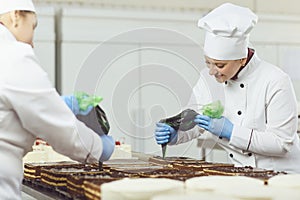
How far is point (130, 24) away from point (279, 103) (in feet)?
7.95

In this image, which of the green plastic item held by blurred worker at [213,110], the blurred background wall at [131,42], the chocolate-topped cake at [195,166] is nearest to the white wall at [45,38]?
the blurred background wall at [131,42]

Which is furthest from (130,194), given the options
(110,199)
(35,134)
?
(35,134)

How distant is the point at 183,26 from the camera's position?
5270mm

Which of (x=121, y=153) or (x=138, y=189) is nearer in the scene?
(x=138, y=189)

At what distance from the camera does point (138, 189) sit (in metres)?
1.69

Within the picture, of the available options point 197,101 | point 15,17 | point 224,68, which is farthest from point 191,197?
point 197,101

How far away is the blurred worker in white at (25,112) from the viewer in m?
2.04

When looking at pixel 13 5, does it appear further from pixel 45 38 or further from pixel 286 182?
pixel 45 38

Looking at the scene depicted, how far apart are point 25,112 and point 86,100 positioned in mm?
246

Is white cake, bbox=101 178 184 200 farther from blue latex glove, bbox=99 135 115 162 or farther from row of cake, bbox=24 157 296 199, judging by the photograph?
blue latex glove, bbox=99 135 115 162

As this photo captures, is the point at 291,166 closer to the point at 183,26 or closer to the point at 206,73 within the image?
the point at 206,73

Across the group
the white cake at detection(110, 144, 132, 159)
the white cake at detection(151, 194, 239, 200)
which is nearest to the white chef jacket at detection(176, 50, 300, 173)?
the white cake at detection(110, 144, 132, 159)

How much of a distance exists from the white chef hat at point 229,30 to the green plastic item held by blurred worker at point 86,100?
1.02 metres

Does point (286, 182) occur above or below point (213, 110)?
below
